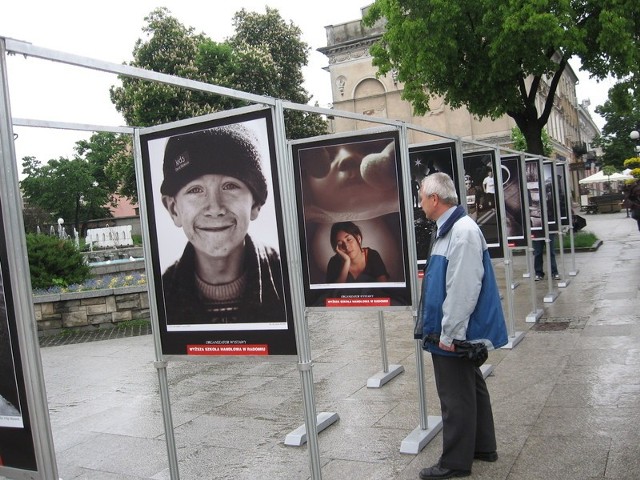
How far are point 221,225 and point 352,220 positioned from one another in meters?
2.33

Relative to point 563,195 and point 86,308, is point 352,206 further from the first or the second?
point 563,195

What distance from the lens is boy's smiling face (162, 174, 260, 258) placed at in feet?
13.1

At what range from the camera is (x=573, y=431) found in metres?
5.24

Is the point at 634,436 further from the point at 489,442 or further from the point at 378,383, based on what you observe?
the point at 378,383

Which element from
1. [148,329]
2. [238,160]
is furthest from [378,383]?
[148,329]

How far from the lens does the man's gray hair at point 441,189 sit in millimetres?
4648

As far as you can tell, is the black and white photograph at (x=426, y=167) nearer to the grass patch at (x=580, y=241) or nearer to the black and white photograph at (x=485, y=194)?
the black and white photograph at (x=485, y=194)

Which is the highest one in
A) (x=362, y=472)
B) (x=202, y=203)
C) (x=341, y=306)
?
(x=202, y=203)

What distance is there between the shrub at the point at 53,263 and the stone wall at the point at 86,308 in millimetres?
1246

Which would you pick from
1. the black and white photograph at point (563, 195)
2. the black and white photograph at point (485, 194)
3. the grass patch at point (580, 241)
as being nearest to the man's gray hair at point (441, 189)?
the black and white photograph at point (485, 194)

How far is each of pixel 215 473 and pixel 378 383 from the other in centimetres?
250

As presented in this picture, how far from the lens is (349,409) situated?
6.50 metres

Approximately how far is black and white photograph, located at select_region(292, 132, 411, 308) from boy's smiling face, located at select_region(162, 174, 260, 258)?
2207mm

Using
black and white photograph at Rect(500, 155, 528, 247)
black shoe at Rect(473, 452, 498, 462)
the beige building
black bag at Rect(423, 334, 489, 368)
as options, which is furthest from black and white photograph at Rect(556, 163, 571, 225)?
the beige building
